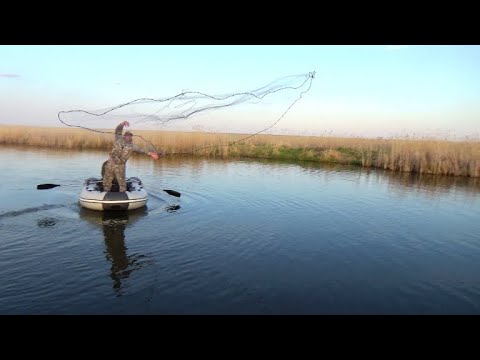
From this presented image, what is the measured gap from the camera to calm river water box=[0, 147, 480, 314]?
6.53 m

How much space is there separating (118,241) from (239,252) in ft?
9.17

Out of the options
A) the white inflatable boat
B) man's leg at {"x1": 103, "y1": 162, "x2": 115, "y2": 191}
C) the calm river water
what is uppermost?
man's leg at {"x1": 103, "y1": 162, "x2": 115, "y2": 191}

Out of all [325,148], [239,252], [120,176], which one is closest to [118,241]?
[239,252]

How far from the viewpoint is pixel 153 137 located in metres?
33.3

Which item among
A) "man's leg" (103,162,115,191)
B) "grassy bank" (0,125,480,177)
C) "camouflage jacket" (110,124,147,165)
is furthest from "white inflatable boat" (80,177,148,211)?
"grassy bank" (0,125,480,177)

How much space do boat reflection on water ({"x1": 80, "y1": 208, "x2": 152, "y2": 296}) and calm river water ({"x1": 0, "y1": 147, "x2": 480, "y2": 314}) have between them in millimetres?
38

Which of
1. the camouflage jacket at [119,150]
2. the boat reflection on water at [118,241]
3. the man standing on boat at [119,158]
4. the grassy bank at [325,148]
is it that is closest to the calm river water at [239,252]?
the boat reflection on water at [118,241]

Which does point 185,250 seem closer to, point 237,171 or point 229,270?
point 229,270

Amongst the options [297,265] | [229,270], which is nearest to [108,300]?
[229,270]

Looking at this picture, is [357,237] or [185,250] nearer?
[185,250]

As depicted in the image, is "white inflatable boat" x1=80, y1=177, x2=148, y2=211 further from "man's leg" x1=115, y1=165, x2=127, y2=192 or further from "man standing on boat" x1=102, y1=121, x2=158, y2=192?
"man standing on boat" x1=102, y1=121, x2=158, y2=192

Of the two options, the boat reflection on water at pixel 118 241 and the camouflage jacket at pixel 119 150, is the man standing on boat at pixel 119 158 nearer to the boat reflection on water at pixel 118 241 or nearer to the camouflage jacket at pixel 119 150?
the camouflage jacket at pixel 119 150

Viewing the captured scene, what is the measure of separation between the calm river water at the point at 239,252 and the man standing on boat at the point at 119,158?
1.11 metres
